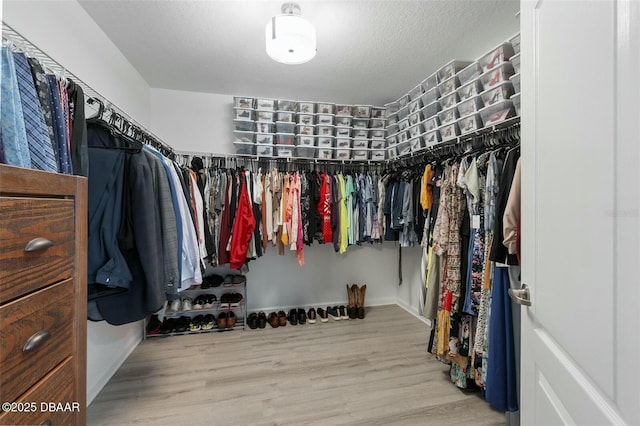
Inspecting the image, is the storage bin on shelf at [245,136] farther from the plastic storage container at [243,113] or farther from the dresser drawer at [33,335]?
the dresser drawer at [33,335]

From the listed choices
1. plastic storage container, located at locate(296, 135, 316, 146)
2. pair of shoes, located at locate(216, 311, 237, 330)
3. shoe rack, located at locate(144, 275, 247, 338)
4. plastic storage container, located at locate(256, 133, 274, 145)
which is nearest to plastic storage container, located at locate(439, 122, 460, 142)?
plastic storage container, located at locate(296, 135, 316, 146)

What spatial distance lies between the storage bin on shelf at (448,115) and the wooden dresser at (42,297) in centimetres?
219

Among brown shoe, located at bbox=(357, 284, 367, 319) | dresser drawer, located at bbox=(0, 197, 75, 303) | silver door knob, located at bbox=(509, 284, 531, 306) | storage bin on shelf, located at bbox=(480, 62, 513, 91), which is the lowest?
brown shoe, located at bbox=(357, 284, 367, 319)

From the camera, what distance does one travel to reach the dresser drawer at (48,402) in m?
0.47

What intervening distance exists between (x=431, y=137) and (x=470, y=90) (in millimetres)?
450

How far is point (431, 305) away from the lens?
194 centimetres

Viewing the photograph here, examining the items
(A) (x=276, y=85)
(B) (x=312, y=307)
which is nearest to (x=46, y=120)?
(A) (x=276, y=85)

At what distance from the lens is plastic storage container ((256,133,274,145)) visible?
101 inches

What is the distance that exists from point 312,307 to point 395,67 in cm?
267

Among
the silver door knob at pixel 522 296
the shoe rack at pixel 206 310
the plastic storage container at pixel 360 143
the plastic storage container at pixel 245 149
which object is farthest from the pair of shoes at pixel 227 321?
the silver door knob at pixel 522 296

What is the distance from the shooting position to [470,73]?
1816mm

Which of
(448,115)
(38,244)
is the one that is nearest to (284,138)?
(448,115)

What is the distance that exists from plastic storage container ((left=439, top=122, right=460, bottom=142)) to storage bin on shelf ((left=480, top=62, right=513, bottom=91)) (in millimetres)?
306

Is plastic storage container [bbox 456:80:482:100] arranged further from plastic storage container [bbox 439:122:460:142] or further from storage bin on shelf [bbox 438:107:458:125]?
plastic storage container [bbox 439:122:460:142]
